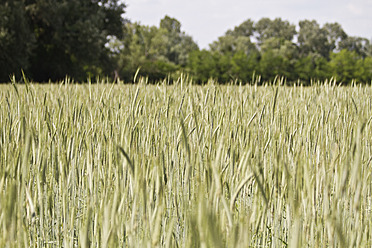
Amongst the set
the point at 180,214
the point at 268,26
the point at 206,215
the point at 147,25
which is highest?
the point at 268,26

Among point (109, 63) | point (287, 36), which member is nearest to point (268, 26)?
point (287, 36)

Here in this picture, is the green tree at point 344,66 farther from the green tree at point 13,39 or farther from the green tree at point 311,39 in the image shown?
the green tree at point 13,39

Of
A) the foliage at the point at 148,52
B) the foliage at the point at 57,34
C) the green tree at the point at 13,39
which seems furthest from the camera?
the foliage at the point at 148,52

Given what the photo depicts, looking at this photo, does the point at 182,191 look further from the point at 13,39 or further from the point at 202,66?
the point at 202,66

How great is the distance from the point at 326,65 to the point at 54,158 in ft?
105

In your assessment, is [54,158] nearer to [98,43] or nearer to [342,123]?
→ [342,123]

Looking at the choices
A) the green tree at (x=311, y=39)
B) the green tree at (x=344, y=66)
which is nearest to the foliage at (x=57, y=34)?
the green tree at (x=344, y=66)

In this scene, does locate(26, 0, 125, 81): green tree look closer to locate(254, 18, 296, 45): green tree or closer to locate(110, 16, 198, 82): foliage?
locate(110, 16, 198, 82): foliage

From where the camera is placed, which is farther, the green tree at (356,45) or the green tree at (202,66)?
the green tree at (356,45)

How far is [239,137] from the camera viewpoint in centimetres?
133

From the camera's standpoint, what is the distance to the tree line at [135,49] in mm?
13016

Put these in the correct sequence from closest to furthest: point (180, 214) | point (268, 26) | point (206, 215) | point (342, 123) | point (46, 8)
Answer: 1. point (206, 215)
2. point (180, 214)
3. point (342, 123)
4. point (46, 8)
5. point (268, 26)

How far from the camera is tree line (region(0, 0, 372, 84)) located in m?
13.0

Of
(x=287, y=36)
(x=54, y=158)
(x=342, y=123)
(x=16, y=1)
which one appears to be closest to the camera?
(x=54, y=158)
